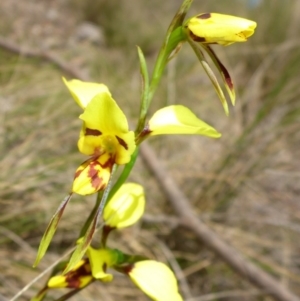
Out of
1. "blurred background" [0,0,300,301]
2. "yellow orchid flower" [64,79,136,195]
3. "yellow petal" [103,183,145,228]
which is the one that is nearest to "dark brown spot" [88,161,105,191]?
"yellow orchid flower" [64,79,136,195]

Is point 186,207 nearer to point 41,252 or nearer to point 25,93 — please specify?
point 25,93

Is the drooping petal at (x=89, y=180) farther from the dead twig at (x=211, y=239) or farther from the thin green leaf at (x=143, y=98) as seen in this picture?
the dead twig at (x=211, y=239)

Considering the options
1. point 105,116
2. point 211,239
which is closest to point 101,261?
point 105,116

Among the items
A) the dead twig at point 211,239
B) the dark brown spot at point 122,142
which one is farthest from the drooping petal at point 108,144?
the dead twig at point 211,239

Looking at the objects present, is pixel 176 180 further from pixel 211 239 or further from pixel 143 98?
pixel 143 98

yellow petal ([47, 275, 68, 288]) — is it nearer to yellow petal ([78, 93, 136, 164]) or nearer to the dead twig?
yellow petal ([78, 93, 136, 164])

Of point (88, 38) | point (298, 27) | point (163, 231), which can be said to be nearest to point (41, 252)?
point (163, 231)
